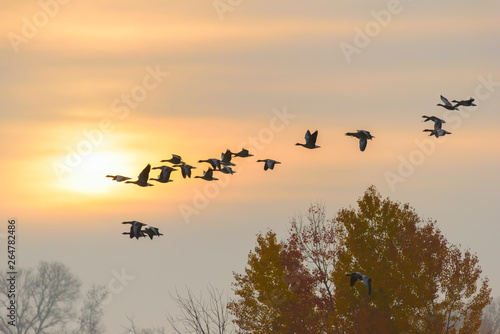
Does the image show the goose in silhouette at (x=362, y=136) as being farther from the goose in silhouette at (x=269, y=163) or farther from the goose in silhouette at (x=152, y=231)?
the goose in silhouette at (x=152, y=231)

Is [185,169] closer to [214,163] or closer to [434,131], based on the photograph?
[214,163]

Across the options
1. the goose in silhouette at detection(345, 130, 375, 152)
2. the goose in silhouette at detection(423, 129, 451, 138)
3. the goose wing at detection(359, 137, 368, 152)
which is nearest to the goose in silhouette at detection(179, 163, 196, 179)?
the goose in silhouette at detection(345, 130, 375, 152)

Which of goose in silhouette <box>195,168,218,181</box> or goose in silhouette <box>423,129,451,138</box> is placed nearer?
goose in silhouette <box>423,129,451,138</box>

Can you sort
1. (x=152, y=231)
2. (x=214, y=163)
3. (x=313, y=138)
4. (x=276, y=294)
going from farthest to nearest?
(x=276, y=294) → (x=214, y=163) → (x=313, y=138) → (x=152, y=231)

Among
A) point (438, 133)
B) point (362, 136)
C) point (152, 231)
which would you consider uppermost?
point (438, 133)

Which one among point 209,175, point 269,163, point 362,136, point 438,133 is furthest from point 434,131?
point 209,175

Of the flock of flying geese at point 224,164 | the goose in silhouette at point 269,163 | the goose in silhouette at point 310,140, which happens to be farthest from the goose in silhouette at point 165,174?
the goose in silhouette at point 310,140

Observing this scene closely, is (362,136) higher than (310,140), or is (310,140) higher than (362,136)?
(310,140)

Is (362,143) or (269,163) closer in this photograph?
(362,143)

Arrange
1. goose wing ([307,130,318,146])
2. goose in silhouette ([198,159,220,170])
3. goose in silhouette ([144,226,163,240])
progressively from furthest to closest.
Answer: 1. goose in silhouette ([198,159,220,170])
2. goose wing ([307,130,318,146])
3. goose in silhouette ([144,226,163,240])

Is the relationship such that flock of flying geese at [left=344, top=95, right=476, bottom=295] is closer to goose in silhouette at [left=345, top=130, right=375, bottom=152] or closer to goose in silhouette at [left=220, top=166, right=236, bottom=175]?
goose in silhouette at [left=345, top=130, right=375, bottom=152]

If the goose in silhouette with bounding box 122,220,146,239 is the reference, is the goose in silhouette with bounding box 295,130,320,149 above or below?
above

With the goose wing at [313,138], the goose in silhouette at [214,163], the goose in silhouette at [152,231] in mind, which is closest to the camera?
the goose in silhouette at [152,231]

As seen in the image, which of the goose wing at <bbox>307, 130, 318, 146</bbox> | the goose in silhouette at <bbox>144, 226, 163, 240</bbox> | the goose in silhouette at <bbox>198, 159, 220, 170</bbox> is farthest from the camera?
the goose in silhouette at <bbox>198, 159, 220, 170</bbox>
